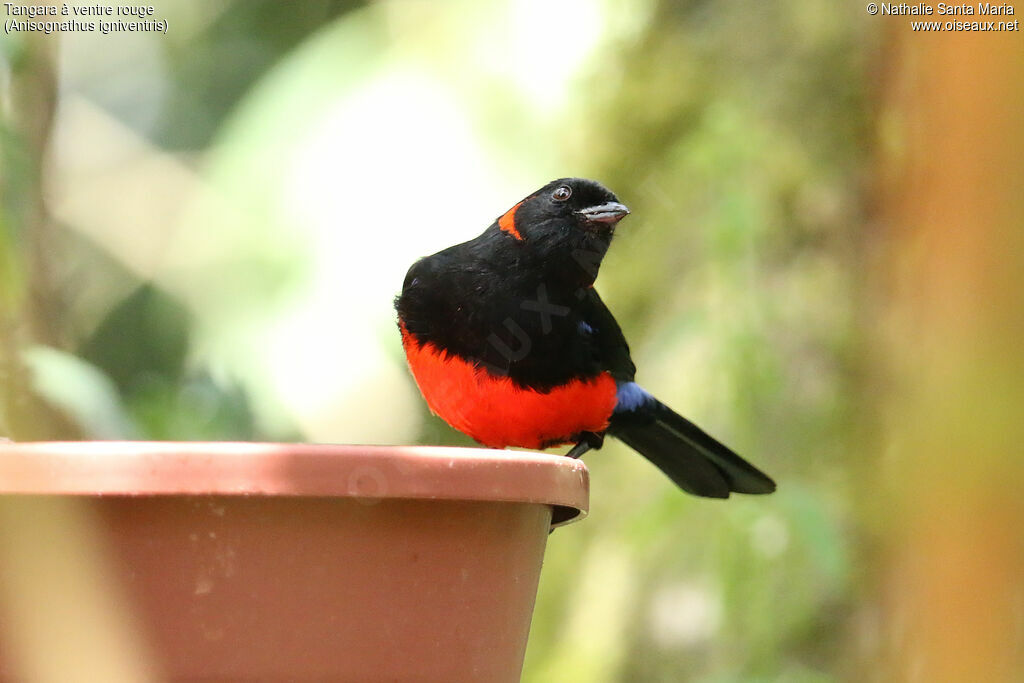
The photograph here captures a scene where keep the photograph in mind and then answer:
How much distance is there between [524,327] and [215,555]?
1.49m

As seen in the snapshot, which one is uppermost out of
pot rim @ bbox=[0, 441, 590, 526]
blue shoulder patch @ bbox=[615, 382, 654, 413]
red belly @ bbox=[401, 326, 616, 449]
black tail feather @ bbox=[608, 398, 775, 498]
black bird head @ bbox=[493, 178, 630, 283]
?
black bird head @ bbox=[493, 178, 630, 283]

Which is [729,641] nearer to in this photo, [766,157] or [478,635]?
[766,157]

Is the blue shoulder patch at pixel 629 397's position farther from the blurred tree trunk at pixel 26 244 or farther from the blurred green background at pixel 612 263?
the blurred tree trunk at pixel 26 244

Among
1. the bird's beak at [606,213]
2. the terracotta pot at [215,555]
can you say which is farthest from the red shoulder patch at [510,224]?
the terracotta pot at [215,555]

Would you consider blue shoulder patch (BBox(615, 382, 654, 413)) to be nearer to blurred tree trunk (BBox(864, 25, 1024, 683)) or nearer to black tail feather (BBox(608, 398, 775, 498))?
black tail feather (BBox(608, 398, 775, 498))

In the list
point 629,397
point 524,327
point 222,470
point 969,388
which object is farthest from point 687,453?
point 222,470

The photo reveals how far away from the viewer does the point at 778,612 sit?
3779mm

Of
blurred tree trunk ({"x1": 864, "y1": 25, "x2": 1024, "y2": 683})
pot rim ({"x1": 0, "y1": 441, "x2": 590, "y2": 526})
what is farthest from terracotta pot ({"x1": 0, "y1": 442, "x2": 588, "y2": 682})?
blurred tree trunk ({"x1": 864, "y1": 25, "x2": 1024, "y2": 683})

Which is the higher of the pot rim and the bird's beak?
the bird's beak

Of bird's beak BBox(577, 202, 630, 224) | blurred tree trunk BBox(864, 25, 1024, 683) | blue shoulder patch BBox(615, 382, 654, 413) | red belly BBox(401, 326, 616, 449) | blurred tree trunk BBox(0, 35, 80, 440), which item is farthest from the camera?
blue shoulder patch BBox(615, 382, 654, 413)

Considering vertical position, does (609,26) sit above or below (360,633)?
above

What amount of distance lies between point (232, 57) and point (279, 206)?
1.88 meters

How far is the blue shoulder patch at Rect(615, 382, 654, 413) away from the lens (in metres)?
3.18

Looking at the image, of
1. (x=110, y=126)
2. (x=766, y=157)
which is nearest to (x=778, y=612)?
(x=766, y=157)
